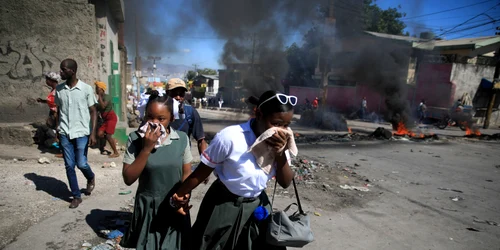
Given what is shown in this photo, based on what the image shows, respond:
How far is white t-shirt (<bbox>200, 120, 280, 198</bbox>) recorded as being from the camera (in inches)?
63.9

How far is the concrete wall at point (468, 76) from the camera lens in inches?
725

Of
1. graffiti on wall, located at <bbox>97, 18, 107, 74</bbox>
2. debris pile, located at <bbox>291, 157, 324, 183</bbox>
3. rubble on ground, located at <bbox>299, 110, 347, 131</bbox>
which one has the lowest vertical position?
rubble on ground, located at <bbox>299, 110, 347, 131</bbox>

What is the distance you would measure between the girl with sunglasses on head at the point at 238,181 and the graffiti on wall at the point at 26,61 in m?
5.03

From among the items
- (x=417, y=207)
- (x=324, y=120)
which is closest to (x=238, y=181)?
(x=417, y=207)

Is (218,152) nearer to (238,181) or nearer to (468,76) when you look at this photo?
(238,181)

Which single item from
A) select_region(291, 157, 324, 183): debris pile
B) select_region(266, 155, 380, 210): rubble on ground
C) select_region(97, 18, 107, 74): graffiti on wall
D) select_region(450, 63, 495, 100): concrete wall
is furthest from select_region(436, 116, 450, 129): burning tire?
select_region(97, 18, 107, 74): graffiti on wall

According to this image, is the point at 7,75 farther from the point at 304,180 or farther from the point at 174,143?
the point at 304,180

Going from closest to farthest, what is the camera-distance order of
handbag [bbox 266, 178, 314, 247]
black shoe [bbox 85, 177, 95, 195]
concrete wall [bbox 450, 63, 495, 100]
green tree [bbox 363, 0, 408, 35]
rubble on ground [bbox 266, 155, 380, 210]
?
handbag [bbox 266, 178, 314, 247]
black shoe [bbox 85, 177, 95, 195]
rubble on ground [bbox 266, 155, 380, 210]
concrete wall [bbox 450, 63, 495, 100]
green tree [bbox 363, 0, 408, 35]

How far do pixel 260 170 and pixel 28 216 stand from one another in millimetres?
2774

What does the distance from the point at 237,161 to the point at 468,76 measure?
22389 millimetres

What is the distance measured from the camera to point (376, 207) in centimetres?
411

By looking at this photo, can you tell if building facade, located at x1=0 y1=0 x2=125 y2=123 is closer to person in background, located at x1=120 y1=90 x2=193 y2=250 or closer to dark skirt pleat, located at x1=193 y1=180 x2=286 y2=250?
person in background, located at x1=120 y1=90 x2=193 y2=250

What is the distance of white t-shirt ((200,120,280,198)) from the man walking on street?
2.13 m

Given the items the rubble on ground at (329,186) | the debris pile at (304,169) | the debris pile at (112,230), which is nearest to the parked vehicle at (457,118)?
the rubble on ground at (329,186)
